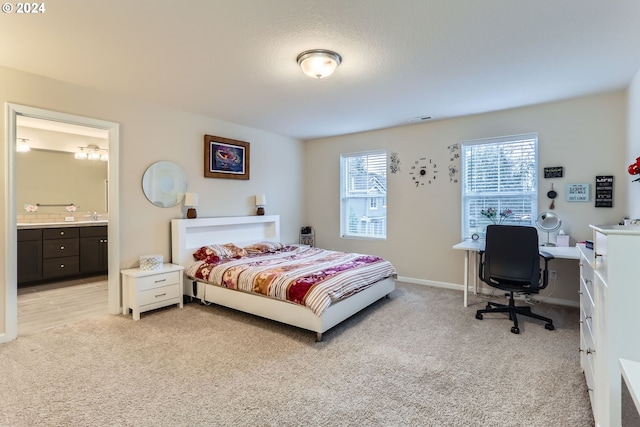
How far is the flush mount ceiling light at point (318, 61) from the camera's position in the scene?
248cm

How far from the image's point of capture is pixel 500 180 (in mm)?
4152

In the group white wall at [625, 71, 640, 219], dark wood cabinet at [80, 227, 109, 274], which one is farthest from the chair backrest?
dark wood cabinet at [80, 227, 109, 274]

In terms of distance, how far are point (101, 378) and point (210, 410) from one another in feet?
3.07

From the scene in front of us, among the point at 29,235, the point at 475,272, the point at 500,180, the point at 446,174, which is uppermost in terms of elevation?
the point at 446,174

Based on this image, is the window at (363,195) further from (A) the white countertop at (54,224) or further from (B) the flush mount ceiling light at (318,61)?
(A) the white countertop at (54,224)

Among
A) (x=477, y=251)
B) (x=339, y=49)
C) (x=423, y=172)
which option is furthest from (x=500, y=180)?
(x=339, y=49)

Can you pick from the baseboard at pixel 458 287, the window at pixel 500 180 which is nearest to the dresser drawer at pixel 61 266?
the baseboard at pixel 458 287

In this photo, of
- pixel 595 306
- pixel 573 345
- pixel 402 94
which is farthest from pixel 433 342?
pixel 402 94

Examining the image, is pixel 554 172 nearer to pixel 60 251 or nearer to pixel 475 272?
pixel 475 272

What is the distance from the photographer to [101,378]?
221 centimetres

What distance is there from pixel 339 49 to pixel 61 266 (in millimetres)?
5179

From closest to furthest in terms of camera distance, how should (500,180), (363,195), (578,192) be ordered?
(578,192), (500,180), (363,195)

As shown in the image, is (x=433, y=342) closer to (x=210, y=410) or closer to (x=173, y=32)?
(x=210, y=410)

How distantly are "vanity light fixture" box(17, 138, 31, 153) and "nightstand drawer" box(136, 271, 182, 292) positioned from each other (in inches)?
145
